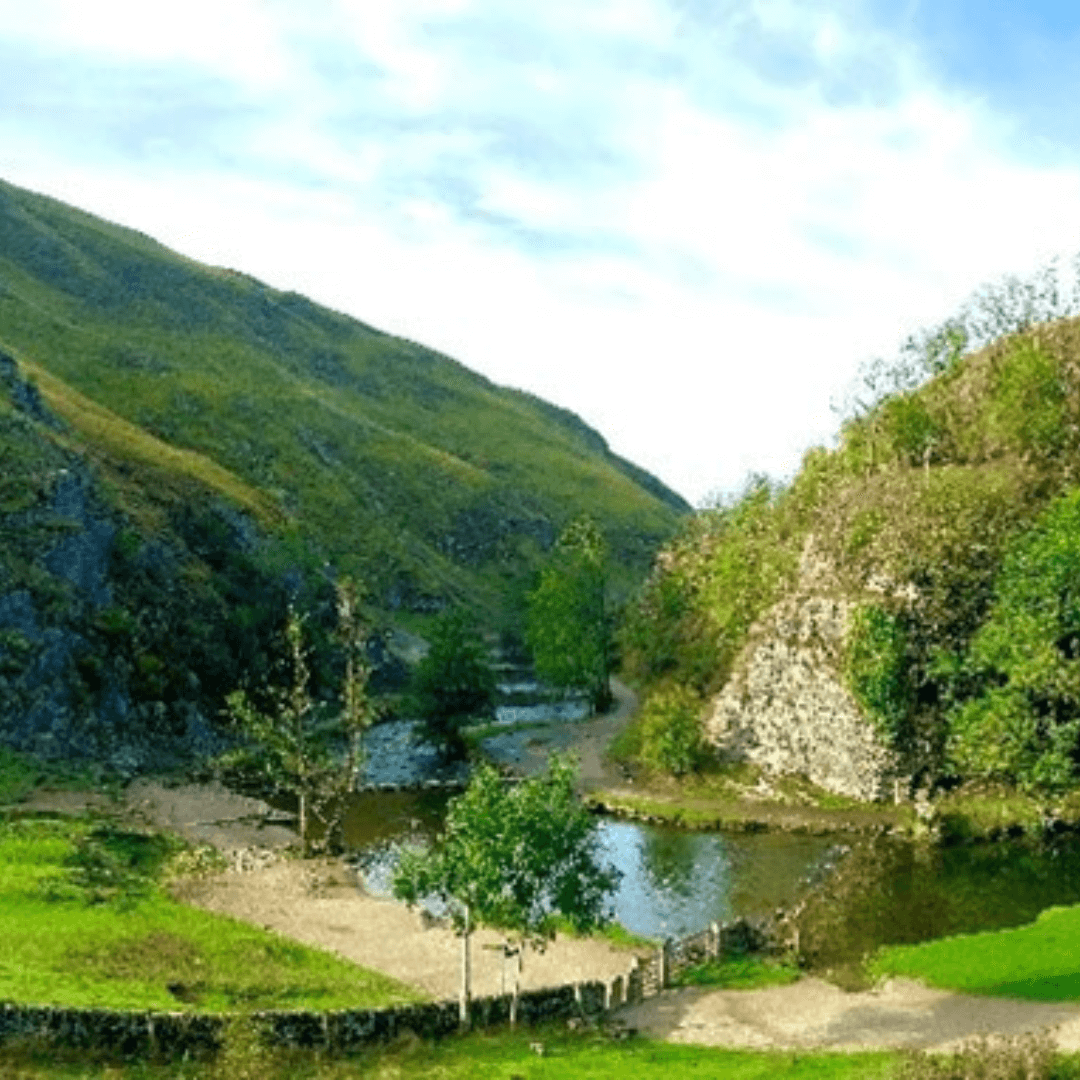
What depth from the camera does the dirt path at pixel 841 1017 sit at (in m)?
56.4

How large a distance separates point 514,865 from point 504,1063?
25.1 feet

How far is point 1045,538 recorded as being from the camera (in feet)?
345

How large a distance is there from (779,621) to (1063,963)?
5541 centimetres

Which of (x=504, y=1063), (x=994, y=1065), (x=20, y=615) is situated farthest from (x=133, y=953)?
(x=20, y=615)

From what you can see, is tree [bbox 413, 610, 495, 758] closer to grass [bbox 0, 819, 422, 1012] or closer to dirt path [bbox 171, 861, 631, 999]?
dirt path [bbox 171, 861, 631, 999]

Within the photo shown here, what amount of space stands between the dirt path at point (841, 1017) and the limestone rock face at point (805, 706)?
142ft

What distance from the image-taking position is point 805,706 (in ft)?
368

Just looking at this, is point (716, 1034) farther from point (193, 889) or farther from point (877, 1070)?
point (193, 889)

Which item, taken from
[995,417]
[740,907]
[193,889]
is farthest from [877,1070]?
[995,417]

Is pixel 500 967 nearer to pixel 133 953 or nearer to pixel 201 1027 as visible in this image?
pixel 133 953

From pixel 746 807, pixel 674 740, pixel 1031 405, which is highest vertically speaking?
pixel 1031 405

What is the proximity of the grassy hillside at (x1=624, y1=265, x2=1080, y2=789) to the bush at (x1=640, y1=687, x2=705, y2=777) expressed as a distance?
5.30 m

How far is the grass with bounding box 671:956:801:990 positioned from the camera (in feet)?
212

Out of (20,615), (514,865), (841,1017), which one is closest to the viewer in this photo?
(514,865)
